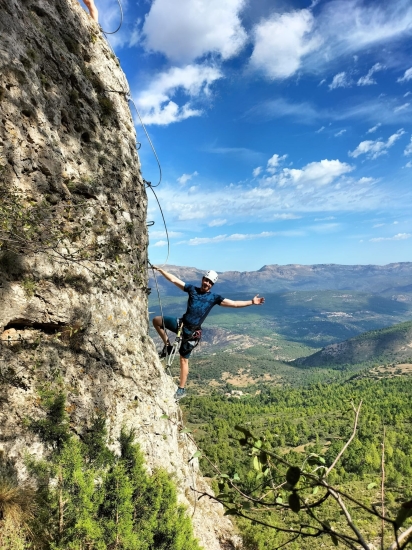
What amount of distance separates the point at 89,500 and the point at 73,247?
580 cm

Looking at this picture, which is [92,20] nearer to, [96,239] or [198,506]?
[96,239]

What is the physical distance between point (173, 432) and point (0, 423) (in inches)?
212

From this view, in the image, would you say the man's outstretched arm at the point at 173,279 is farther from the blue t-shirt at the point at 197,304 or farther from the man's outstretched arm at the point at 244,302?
the man's outstretched arm at the point at 244,302

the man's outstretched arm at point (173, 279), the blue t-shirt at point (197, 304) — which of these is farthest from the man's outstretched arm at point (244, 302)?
the man's outstretched arm at point (173, 279)

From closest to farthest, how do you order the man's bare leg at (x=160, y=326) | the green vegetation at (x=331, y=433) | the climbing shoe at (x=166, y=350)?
1. the man's bare leg at (x=160, y=326)
2. the climbing shoe at (x=166, y=350)
3. the green vegetation at (x=331, y=433)

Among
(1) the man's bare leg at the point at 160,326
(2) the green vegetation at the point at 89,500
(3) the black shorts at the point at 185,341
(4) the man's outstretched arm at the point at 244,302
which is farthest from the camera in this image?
(1) the man's bare leg at the point at 160,326

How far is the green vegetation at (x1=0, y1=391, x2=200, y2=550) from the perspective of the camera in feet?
20.4

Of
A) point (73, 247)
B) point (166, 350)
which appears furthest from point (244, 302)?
point (73, 247)

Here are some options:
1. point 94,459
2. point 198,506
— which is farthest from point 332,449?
point 94,459

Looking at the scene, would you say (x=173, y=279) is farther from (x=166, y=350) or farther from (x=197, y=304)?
(x=166, y=350)

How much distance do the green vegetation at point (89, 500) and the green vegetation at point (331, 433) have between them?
1651cm

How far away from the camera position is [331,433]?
98750mm

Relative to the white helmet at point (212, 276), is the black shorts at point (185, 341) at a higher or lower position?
lower

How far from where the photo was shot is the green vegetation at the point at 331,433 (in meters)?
53.7
